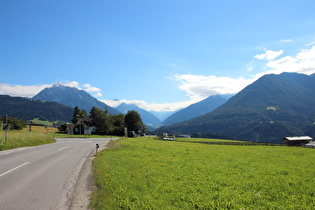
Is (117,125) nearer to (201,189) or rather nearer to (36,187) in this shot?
(36,187)

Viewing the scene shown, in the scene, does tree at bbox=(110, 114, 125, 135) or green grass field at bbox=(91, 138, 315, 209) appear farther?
tree at bbox=(110, 114, 125, 135)

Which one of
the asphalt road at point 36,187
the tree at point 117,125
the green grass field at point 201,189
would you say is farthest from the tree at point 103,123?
the green grass field at point 201,189

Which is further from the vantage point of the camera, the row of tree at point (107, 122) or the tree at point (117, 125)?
the tree at point (117, 125)

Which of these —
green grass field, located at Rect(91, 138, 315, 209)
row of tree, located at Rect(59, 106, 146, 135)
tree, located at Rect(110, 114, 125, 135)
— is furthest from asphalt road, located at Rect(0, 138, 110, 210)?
tree, located at Rect(110, 114, 125, 135)

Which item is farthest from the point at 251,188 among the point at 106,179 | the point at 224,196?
the point at 106,179

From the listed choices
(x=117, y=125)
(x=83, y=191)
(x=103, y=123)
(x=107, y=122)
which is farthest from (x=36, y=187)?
(x=117, y=125)

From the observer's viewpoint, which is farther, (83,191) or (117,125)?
(117,125)

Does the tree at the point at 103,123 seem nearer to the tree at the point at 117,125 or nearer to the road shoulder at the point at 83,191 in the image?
the tree at the point at 117,125

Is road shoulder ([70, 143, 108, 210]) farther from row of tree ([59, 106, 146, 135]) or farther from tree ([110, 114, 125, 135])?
tree ([110, 114, 125, 135])

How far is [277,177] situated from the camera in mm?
12133

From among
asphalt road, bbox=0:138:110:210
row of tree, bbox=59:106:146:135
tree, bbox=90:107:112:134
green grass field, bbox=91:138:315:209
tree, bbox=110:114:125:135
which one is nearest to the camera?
green grass field, bbox=91:138:315:209

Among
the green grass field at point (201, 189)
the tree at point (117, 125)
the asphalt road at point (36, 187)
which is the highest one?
the tree at point (117, 125)

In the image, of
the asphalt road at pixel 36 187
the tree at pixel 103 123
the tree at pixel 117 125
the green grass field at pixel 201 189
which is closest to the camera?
the green grass field at pixel 201 189

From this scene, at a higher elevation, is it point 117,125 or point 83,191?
point 117,125
